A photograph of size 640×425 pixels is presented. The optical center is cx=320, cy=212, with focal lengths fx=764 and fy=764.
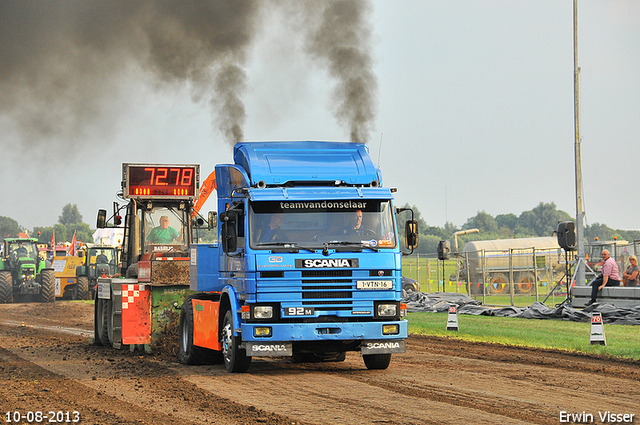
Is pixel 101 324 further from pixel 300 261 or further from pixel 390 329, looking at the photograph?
pixel 390 329

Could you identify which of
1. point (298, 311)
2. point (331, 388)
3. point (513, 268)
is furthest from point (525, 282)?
point (331, 388)

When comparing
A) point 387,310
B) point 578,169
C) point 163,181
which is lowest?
point 387,310

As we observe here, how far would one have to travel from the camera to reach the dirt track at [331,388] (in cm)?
854

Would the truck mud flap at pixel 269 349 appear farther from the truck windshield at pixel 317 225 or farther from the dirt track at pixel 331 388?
the truck windshield at pixel 317 225

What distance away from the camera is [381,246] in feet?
37.9

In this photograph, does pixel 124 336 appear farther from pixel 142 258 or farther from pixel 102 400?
pixel 102 400

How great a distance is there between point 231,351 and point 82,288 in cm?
2892

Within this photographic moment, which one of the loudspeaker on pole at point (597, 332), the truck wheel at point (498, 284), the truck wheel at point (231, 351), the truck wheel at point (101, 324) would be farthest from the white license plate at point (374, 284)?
the truck wheel at point (498, 284)

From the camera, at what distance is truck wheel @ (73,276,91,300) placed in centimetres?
3862

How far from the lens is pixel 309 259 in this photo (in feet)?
36.8

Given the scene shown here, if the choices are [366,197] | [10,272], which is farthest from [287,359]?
[10,272]

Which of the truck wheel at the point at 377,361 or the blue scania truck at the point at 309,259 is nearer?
the blue scania truck at the point at 309,259

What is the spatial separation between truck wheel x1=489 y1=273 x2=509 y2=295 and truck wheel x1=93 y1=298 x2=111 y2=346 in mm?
27779

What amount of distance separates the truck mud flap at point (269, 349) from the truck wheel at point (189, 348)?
2.35 m
